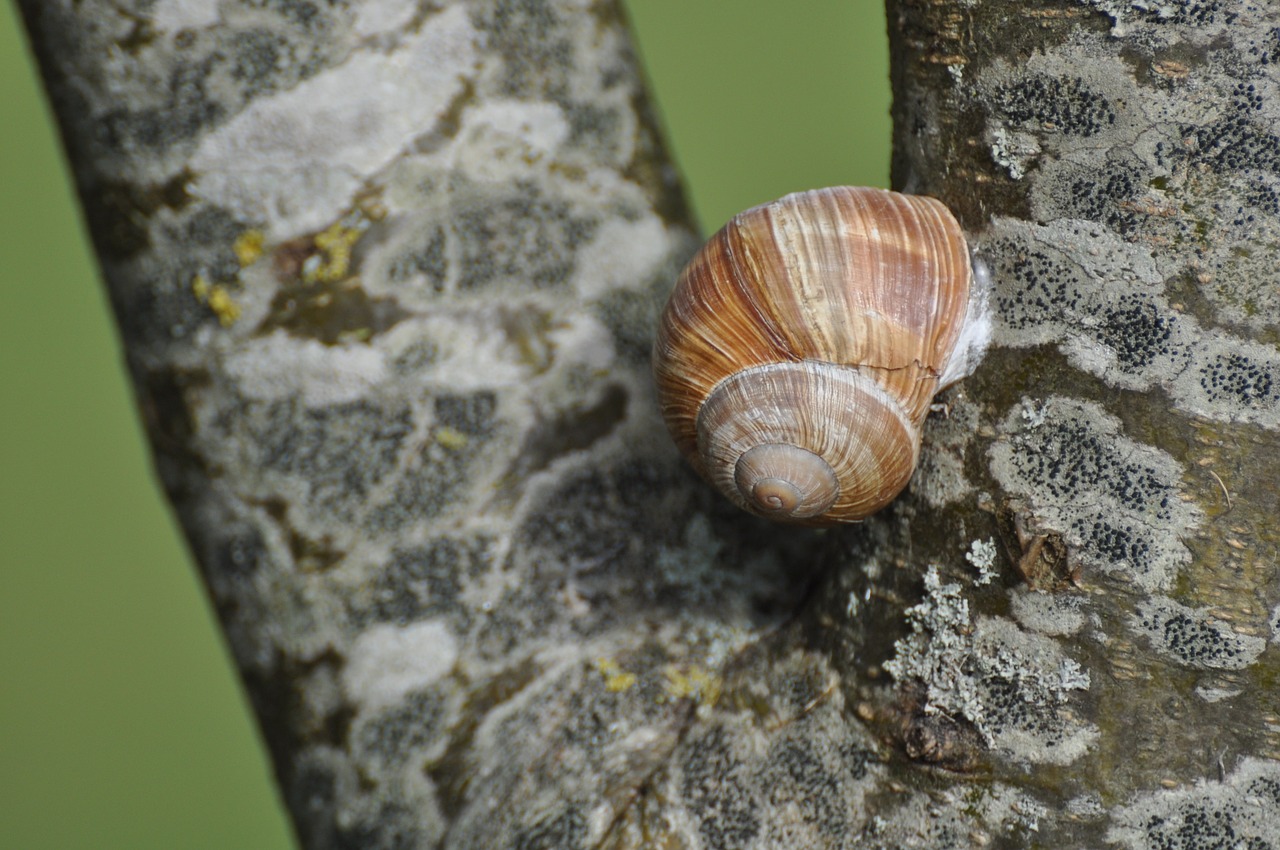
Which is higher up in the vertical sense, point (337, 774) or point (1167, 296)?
point (1167, 296)

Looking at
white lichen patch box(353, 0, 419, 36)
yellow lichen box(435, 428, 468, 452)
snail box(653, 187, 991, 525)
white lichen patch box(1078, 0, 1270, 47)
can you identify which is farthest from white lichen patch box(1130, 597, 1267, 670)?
white lichen patch box(353, 0, 419, 36)

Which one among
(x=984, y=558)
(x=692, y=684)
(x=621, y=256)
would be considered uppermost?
(x=621, y=256)

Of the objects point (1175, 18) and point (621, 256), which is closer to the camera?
point (1175, 18)

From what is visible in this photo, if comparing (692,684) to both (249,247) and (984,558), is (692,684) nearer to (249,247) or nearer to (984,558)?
(984,558)

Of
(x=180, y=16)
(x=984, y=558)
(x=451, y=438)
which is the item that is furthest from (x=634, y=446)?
(x=180, y=16)

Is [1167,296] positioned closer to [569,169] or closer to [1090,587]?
[1090,587]

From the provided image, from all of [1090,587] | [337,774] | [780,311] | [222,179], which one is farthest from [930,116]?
[337,774]

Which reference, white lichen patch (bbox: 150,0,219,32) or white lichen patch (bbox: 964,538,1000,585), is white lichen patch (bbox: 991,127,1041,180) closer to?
white lichen patch (bbox: 964,538,1000,585)
